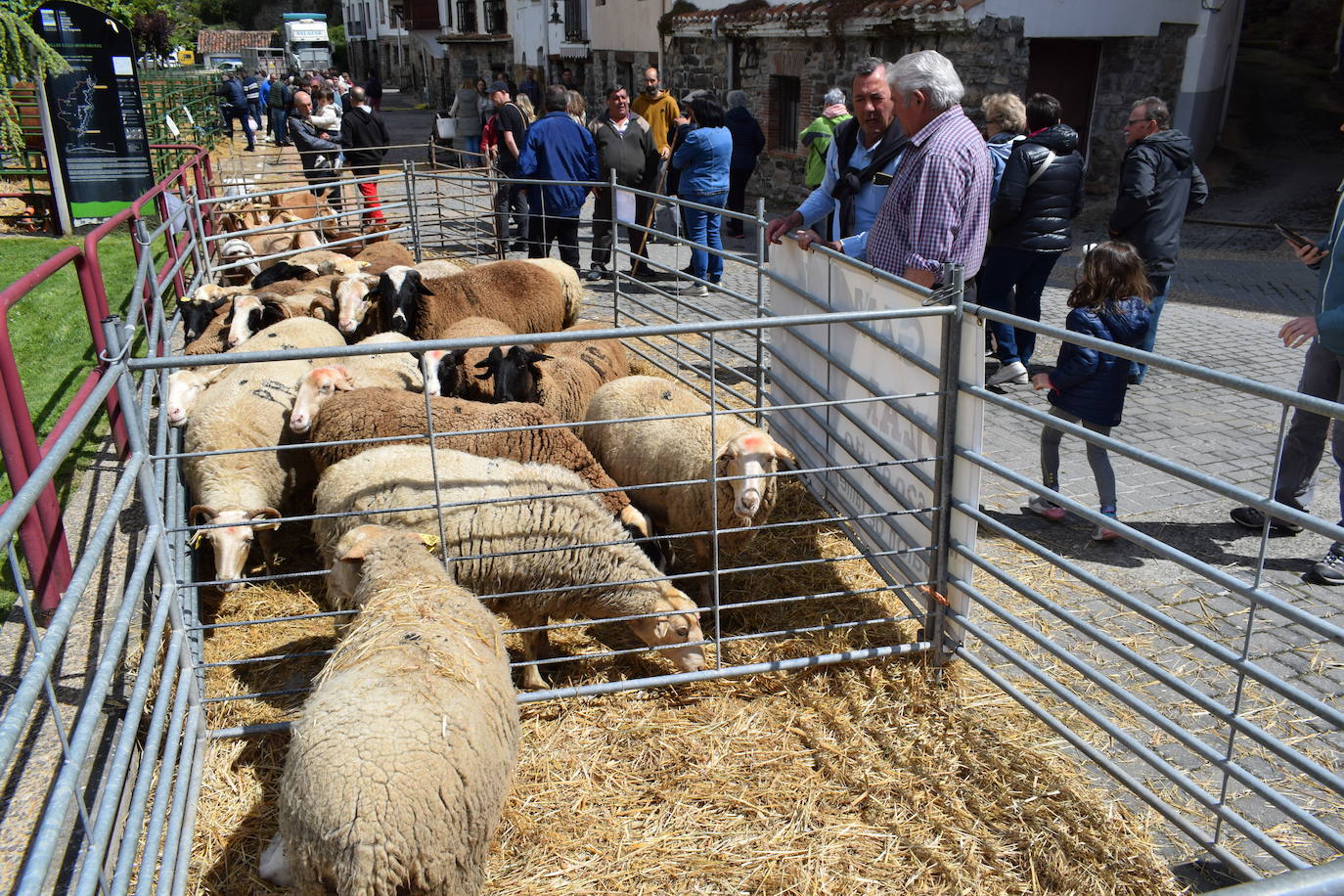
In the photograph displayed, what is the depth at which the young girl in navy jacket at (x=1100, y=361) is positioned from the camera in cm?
486

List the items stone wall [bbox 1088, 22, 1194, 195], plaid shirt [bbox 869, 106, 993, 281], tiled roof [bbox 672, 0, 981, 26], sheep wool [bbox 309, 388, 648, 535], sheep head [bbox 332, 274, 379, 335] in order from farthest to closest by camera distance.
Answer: stone wall [bbox 1088, 22, 1194, 195], tiled roof [bbox 672, 0, 981, 26], sheep head [bbox 332, 274, 379, 335], sheep wool [bbox 309, 388, 648, 535], plaid shirt [bbox 869, 106, 993, 281]

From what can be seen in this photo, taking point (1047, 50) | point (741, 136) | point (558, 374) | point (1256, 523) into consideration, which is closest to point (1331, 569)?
point (1256, 523)

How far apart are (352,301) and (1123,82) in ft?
38.2

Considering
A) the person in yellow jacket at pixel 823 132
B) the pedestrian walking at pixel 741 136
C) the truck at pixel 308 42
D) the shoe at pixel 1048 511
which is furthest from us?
the truck at pixel 308 42

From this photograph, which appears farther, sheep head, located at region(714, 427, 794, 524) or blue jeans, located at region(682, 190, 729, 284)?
blue jeans, located at region(682, 190, 729, 284)

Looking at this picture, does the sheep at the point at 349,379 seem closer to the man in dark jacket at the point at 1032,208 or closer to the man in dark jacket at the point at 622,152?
the man in dark jacket at the point at 1032,208

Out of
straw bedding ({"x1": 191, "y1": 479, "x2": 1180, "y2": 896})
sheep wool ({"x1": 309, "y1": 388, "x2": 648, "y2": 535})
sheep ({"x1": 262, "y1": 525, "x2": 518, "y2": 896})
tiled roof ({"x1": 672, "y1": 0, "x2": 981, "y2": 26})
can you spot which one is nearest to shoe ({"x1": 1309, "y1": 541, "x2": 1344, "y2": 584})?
straw bedding ({"x1": 191, "y1": 479, "x2": 1180, "y2": 896})

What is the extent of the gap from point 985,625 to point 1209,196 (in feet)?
42.9

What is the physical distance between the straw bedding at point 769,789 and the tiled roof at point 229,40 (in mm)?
80410

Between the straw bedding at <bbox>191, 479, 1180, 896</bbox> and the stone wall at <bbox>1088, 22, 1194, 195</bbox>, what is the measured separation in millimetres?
11999

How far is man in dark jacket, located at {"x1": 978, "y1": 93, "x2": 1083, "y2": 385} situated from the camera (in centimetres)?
690

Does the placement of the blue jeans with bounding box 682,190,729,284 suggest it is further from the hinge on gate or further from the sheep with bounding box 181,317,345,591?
the hinge on gate

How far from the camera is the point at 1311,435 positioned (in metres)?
4.97

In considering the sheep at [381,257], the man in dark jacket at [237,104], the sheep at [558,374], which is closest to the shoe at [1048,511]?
the sheep at [558,374]
